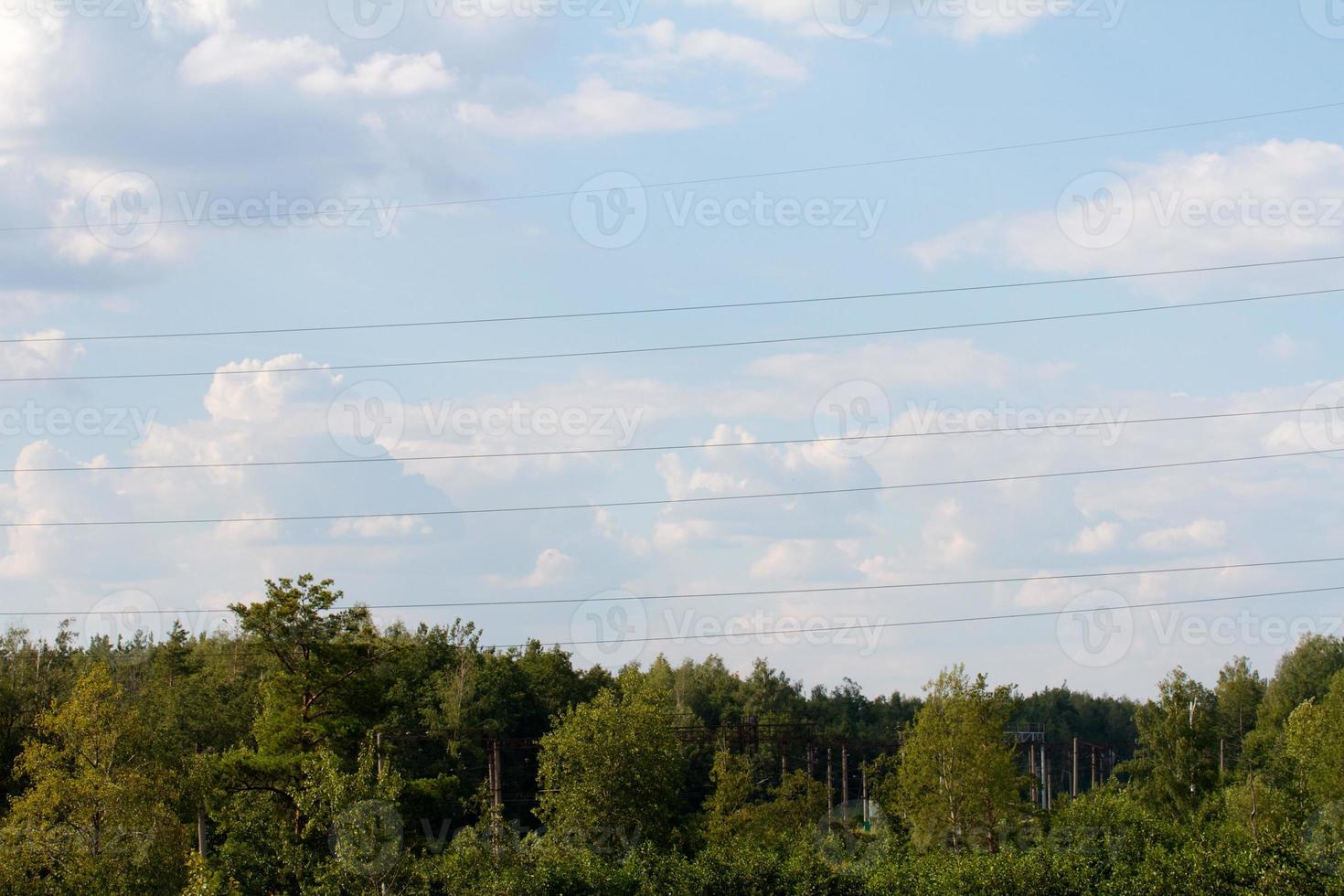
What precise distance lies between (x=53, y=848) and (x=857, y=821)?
2329 inches

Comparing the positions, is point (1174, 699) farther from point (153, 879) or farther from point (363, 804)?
point (153, 879)

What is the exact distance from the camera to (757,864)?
4178cm

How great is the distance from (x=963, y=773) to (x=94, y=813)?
3253cm

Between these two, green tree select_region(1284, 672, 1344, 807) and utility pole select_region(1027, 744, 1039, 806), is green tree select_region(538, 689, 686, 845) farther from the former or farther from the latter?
green tree select_region(1284, 672, 1344, 807)

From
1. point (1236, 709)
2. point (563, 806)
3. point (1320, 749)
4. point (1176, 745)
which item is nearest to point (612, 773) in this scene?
point (563, 806)

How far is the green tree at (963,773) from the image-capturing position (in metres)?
52.8

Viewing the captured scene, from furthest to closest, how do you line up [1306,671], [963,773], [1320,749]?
[1306,671], [1320,749], [963,773]

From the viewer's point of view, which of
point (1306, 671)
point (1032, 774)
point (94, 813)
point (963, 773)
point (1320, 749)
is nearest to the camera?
point (94, 813)

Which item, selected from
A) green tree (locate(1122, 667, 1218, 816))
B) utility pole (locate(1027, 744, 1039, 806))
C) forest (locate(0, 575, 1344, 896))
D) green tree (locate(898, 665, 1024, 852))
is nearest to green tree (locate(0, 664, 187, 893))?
forest (locate(0, 575, 1344, 896))

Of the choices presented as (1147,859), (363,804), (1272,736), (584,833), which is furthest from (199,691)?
(1272,736)

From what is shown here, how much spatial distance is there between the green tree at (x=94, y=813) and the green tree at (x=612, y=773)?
16893 millimetres

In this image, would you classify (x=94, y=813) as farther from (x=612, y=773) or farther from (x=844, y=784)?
(x=844, y=784)

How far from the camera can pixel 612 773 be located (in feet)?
187

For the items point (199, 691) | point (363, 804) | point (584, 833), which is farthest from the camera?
point (199, 691)
